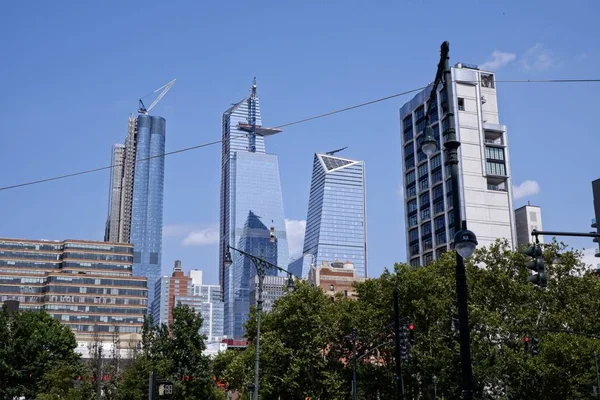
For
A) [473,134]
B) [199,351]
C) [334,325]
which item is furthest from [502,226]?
[199,351]

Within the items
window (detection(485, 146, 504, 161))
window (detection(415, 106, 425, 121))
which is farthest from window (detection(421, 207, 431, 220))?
window (detection(415, 106, 425, 121))

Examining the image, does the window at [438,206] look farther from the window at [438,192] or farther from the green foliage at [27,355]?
the green foliage at [27,355]

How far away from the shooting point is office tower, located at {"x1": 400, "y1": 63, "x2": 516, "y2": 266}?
106325 millimetres

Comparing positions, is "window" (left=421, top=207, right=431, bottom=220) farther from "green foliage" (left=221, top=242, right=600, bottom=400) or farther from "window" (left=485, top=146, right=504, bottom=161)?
"green foliage" (left=221, top=242, right=600, bottom=400)

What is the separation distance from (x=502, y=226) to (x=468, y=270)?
57640 millimetres

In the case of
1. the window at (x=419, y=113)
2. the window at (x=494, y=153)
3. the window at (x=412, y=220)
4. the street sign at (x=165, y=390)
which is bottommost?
the street sign at (x=165, y=390)

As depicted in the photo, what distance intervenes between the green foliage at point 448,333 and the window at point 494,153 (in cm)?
5659

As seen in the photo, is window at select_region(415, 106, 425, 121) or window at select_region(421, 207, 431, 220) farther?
window at select_region(415, 106, 425, 121)

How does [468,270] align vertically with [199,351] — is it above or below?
above

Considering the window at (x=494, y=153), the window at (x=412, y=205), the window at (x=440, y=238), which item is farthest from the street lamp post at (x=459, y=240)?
the window at (x=412, y=205)

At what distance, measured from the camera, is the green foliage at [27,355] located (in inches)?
2606

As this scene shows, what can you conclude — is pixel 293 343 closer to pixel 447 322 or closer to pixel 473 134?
pixel 447 322

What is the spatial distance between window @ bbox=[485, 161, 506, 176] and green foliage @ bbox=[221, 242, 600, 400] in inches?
2171

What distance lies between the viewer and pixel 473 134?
4333 inches
